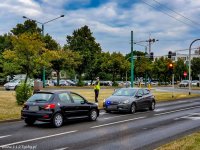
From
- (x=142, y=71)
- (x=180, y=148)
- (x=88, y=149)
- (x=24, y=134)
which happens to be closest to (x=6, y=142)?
(x=24, y=134)

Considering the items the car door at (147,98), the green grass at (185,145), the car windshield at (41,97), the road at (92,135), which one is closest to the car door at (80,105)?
the road at (92,135)

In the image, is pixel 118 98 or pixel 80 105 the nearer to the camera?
pixel 80 105

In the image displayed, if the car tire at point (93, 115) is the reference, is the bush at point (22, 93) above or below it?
above

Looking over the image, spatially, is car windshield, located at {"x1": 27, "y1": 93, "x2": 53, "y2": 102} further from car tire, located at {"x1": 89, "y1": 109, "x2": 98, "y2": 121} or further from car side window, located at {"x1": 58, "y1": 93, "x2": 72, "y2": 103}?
car tire, located at {"x1": 89, "y1": 109, "x2": 98, "y2": 121}

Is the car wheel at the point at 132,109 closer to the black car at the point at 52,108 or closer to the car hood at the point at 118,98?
the car hood at the point at 118,98

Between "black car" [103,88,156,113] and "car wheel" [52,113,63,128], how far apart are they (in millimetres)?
6917

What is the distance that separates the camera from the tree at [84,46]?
236 feet

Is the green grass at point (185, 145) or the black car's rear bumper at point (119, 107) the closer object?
the green grass at point (185, 145)

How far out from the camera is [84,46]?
240 feet

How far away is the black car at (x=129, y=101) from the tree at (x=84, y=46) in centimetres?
4624

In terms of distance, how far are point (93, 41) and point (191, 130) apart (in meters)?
61.4

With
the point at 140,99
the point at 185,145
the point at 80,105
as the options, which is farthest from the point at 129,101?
the point at 185,145

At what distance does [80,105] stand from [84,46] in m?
57.1

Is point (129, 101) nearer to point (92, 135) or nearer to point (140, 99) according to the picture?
point (140, 99)
